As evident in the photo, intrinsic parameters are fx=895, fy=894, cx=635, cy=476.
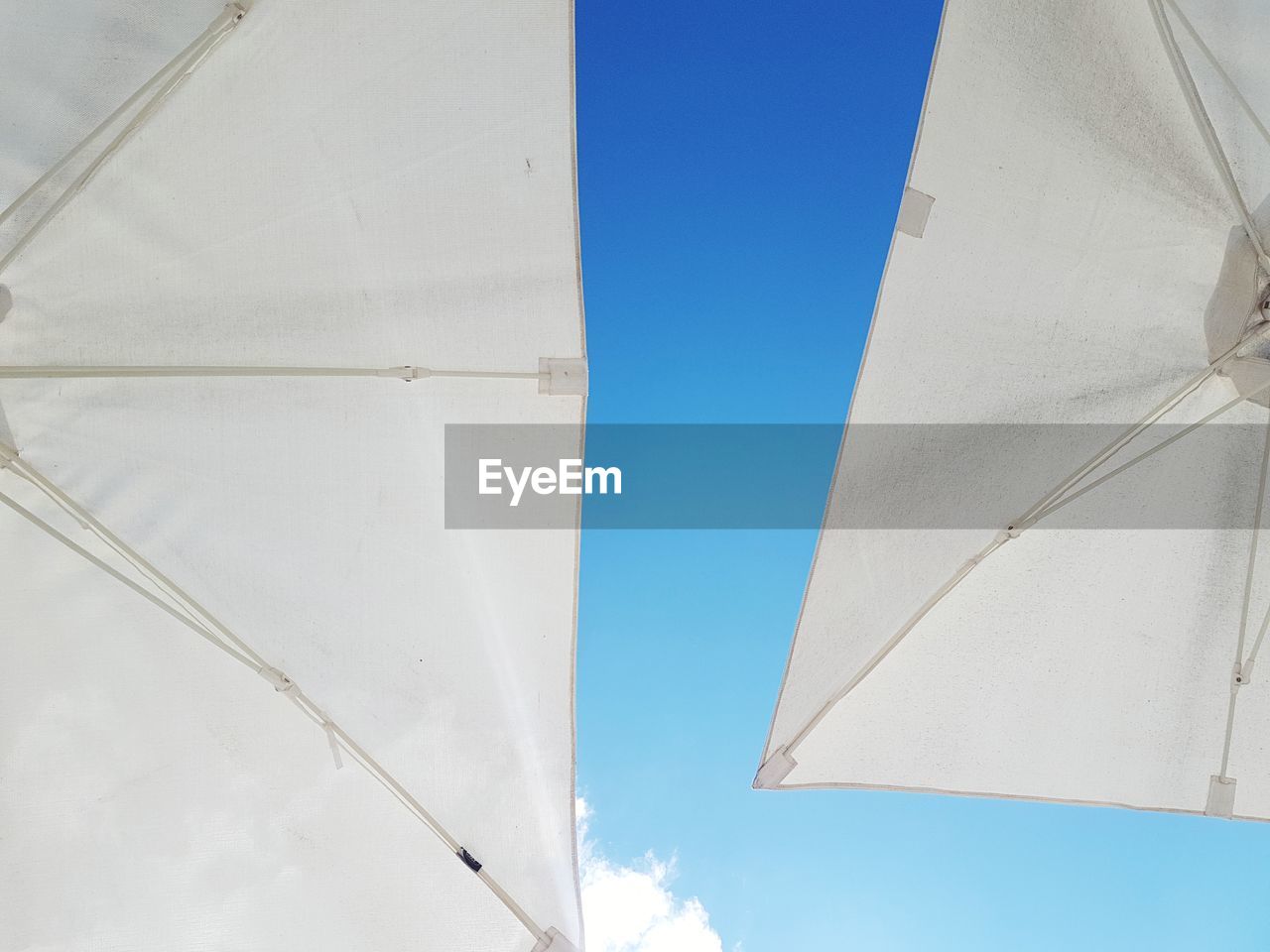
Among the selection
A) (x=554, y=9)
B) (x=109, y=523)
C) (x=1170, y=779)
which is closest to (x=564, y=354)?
(x=554, y=9)

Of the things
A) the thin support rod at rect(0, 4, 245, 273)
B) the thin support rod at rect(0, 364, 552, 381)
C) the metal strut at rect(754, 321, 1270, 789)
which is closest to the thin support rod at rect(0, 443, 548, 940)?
the thin support rod at rect(0, 364, 552, 381)

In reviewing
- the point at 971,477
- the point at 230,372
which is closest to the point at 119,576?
the point at 230,372

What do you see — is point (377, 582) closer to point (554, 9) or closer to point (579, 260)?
point (579, 260)

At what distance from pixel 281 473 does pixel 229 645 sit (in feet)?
3.32

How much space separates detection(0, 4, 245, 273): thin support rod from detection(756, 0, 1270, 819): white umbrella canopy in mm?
3310

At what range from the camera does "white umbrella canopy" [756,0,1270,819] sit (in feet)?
14.6

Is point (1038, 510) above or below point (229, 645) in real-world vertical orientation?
above

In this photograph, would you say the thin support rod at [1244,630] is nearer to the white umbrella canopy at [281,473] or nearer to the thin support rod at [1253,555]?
the thin support rod at [1253,555]

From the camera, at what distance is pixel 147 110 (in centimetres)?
402

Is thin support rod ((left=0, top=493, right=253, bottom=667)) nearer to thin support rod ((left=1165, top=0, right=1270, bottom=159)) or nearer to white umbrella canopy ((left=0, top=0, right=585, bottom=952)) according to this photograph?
white umbrella canopy ((left=0, top=0, right=585, bottom=952))

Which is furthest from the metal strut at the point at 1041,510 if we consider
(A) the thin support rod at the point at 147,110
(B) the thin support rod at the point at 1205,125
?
(A) the thin support rod at the point at 147,110

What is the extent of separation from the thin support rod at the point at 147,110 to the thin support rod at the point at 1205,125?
13.9 ft

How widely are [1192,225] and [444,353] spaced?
3935 millimetres

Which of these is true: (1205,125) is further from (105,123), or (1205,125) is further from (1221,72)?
(105,123)
